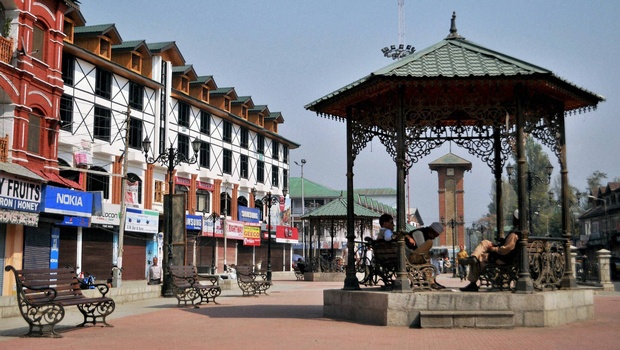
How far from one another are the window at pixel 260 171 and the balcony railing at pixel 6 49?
34410 mm

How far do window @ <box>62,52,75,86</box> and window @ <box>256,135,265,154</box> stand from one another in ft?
81.2

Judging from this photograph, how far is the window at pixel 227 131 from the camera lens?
5219 cm

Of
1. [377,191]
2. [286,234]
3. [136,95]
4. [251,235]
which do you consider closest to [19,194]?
[136,95]

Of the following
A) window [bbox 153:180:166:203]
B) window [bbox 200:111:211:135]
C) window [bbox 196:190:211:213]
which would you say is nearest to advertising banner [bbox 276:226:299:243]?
window [bbox 196:190:211:213]

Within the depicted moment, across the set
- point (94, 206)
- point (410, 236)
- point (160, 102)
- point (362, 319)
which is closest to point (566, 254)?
point (410, 236)

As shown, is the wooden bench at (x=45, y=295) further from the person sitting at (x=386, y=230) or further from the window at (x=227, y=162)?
the window at (x=227, y=162)

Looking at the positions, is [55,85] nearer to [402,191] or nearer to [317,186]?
[402,191]

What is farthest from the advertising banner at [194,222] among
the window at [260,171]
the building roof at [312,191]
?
the building roof at [312,191]

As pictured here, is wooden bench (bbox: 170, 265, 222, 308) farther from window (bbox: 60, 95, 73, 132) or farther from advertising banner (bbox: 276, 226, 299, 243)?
advertising banner (bbox: 276, 226, 299, 243)

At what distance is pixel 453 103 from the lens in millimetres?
12883

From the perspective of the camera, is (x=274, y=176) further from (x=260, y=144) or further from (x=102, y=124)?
(x=102, y=124)

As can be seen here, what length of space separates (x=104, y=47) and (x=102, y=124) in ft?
15.3

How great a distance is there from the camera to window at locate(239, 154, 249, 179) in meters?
55.3

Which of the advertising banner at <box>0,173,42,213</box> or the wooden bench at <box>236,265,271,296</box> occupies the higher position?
the advertising banner at <box>0,173,42,213</box>
